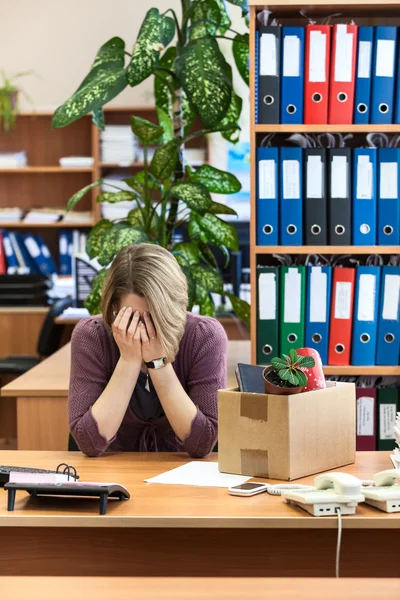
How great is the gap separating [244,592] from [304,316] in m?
1.70

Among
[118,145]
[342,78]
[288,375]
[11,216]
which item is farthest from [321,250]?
[11,216]

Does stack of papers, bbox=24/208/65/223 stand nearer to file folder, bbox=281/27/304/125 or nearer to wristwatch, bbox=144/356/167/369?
file folder, bbox=281/27/304/125

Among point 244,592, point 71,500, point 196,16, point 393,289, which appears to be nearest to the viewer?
point 244,592

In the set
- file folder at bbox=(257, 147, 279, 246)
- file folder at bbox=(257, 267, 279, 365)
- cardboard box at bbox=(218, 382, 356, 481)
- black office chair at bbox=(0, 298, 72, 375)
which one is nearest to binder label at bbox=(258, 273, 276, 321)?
file folder at bbox=(257, 267, 279, 365)

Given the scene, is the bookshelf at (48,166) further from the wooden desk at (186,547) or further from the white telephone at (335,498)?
the white telephone at (335,498)

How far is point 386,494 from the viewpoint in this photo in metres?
1.53

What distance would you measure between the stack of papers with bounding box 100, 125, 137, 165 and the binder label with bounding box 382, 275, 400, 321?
3522 millimetres

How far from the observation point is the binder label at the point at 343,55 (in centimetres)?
264

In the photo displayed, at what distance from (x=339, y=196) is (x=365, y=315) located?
373mm

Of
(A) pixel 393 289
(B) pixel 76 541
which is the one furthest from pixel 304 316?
(B) pixel 76 541

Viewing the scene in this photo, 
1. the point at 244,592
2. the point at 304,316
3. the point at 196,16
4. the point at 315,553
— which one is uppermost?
the point at 196,16

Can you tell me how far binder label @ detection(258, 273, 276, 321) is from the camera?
270cm

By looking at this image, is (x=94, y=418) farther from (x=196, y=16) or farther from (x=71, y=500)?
(x=196, y=16)

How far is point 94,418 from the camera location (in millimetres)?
1984
